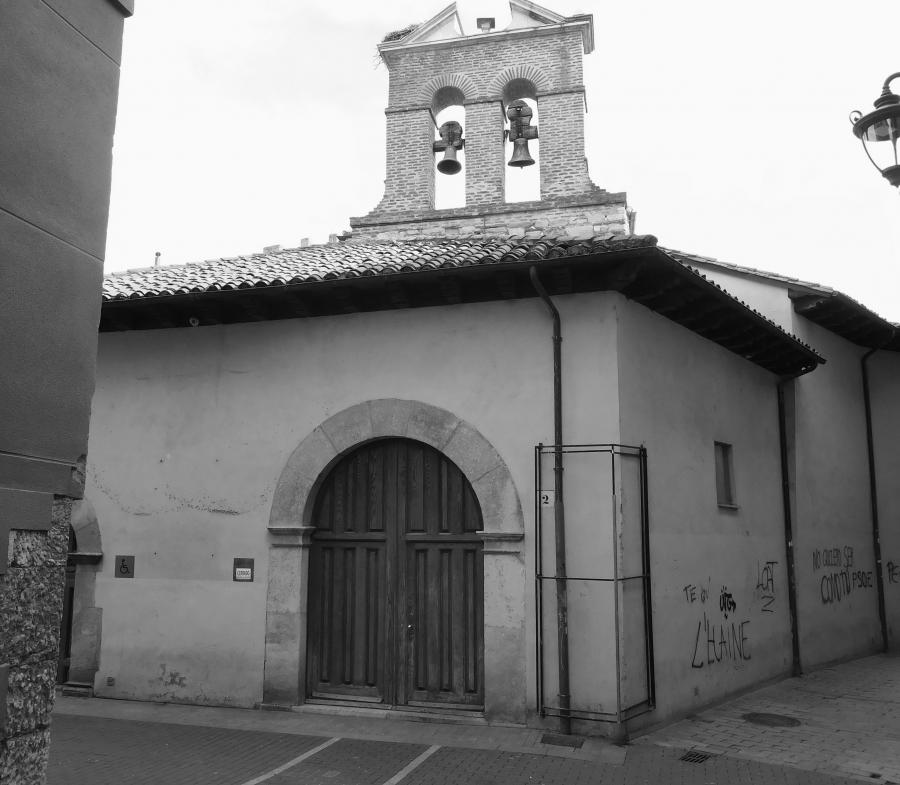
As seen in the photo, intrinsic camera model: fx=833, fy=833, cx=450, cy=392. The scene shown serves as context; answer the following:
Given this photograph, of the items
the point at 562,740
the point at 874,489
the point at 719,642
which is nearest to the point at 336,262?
the point at 562,740

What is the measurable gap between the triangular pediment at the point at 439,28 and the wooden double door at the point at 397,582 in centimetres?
806

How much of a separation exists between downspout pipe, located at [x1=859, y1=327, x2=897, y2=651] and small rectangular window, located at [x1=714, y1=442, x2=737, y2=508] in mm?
5129

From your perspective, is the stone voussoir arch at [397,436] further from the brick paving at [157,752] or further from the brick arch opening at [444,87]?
the brick arch opening at [444,87]

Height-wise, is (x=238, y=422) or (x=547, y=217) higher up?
(x=547, y=217)

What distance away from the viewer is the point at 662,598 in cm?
782

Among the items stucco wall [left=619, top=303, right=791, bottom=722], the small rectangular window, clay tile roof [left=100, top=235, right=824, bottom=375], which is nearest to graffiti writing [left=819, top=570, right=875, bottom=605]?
stucco wall [left=619, top=303, right=791, bottom=722]

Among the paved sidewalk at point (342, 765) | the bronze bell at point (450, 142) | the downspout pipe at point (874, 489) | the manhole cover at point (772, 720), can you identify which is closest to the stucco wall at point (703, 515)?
the manhole cover at point (772, 720)

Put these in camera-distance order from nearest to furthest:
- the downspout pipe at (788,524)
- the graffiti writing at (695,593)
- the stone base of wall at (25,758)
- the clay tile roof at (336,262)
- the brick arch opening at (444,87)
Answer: the stone base of wall at (25,758)
the clay tile roof at (336,262)
the graffiti writing at (695,593)
the downspout pipe at (788,524)
the brick arch opening at (444,87)

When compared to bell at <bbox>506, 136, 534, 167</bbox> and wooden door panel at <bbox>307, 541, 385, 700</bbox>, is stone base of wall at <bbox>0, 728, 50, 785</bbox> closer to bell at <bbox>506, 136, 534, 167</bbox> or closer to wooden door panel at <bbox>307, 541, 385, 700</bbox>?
wooden door panel at <bbox>307, 541, 385, 700</bbox>

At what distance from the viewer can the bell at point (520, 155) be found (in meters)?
11.5

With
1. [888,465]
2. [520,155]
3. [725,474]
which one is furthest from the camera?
[888,465]

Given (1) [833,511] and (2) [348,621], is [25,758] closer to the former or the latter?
(2) [348,621]

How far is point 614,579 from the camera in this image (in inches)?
279

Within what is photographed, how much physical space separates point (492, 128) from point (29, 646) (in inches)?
416
